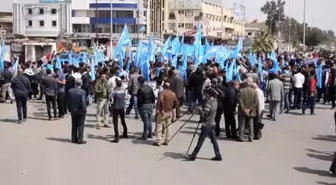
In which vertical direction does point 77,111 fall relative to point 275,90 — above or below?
below

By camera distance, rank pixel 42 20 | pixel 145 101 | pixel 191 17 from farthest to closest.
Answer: pixel 191 17
pixel 42 20
pixel 145 101

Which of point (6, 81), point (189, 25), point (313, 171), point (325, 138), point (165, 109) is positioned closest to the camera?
point (313, 171)

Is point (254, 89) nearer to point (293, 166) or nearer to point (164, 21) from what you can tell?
point (293, 166)

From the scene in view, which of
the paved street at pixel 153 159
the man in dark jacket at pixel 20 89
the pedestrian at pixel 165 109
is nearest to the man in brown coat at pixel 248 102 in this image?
the paved street at pixel 153 159

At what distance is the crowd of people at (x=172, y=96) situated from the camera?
40.6 feet

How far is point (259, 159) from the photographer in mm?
11266

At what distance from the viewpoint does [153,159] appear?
1108 cm

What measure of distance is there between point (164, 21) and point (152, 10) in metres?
5.62

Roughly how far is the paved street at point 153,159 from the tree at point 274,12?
10971cm

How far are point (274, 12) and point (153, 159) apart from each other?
383ft

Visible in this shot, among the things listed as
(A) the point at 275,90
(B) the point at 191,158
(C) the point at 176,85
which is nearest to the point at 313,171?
(B) the point at 191,158

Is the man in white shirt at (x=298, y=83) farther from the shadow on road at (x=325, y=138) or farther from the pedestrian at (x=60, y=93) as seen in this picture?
the pedestrian at (x=60, y=93)

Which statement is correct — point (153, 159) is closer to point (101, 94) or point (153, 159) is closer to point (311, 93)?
point (101, 94)

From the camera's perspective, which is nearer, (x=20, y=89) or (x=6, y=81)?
(x=20, y=89)
